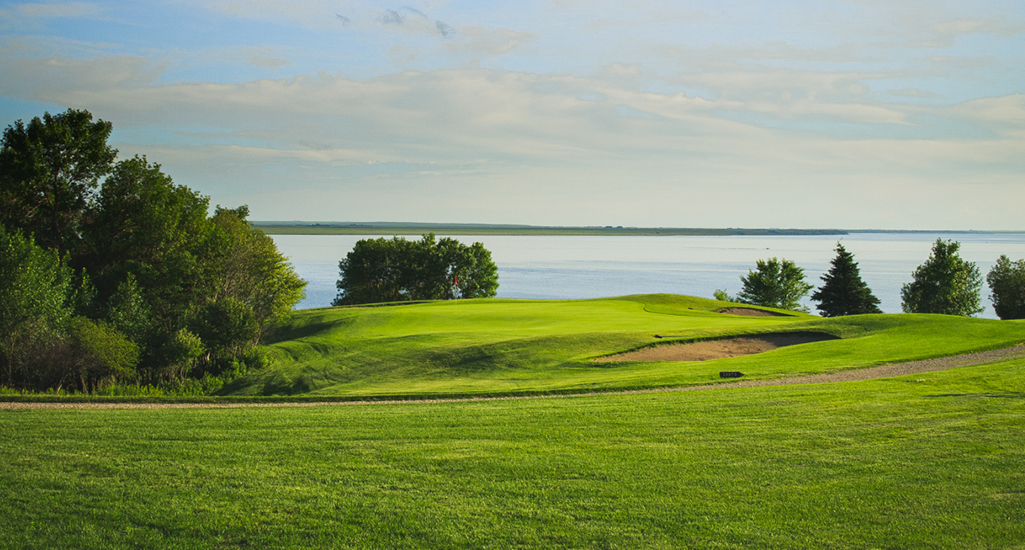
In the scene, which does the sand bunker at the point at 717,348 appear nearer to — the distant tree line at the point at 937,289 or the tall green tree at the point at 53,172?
the tall green tree at the point at 53,172

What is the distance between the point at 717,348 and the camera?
2480 cm

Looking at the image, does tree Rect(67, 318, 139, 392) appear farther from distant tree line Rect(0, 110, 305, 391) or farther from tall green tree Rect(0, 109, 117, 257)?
tall green tree Rect(0, 109, 117, 257)

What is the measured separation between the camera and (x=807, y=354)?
70.7 ft

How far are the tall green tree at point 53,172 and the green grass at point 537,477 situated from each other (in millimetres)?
24407

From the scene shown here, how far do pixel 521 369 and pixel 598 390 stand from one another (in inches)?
210

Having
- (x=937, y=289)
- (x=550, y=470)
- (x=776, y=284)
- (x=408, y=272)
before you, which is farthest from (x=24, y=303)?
(x=937, y=289)

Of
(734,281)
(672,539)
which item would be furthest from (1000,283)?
(672,539)

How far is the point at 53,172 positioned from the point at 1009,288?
75281mm

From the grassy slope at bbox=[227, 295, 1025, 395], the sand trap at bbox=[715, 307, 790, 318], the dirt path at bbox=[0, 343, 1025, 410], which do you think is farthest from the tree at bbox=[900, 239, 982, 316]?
the dirt path at bbox=[0, 343, 1025, 410]

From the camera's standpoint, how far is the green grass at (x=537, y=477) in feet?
Result: 22.6

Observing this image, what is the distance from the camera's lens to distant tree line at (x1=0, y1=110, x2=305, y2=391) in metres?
24.8

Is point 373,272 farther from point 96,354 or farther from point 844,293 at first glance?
point 844,293

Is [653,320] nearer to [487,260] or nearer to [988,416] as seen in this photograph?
[988,416]

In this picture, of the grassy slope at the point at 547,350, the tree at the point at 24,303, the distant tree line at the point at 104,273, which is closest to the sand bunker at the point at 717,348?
the grassy slope at the point at 547,350
